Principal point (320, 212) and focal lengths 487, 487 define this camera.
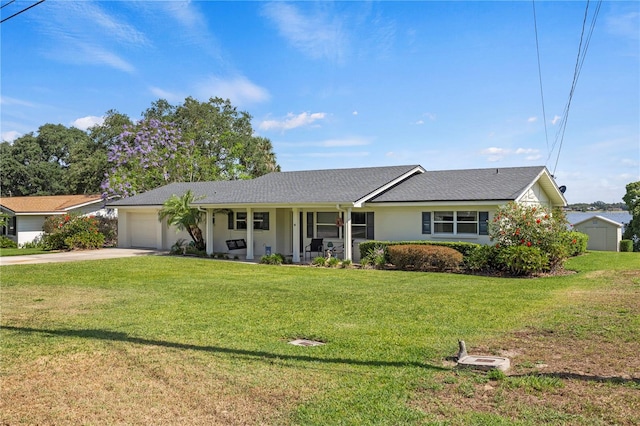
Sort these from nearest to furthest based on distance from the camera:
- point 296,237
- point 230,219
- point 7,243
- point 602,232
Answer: point 296,237 → point 230,219 → point 602,232 → point 7,243

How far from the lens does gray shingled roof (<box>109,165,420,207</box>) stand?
2058 centimetres

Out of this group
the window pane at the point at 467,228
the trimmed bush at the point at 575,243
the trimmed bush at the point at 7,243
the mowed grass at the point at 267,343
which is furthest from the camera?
the trimmed bush at the point at 7,243

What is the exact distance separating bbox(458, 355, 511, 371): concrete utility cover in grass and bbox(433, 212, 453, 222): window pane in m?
13.5

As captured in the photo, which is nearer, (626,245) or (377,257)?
(377,257)

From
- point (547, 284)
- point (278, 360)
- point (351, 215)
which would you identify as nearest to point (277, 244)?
point (351, 215)

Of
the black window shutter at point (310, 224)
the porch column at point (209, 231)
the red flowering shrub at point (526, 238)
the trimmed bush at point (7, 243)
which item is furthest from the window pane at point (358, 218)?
the trimmed bush at point (7, 243)

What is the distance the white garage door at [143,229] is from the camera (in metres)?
28.3

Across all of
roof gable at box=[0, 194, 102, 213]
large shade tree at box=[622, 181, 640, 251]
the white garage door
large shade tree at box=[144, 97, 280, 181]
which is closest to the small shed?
large shade tree at box=[622, 181, 640, 251]

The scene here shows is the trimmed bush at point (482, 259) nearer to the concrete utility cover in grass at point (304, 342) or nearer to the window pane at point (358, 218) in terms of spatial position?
the window pane at point (358, 218)

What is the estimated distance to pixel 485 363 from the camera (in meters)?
5.82

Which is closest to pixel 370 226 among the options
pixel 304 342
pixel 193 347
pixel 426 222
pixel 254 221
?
pixel 426 222

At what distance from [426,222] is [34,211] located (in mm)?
25154

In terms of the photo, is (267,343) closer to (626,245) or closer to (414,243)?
(414,243)

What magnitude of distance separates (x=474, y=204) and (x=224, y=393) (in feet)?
47.9
